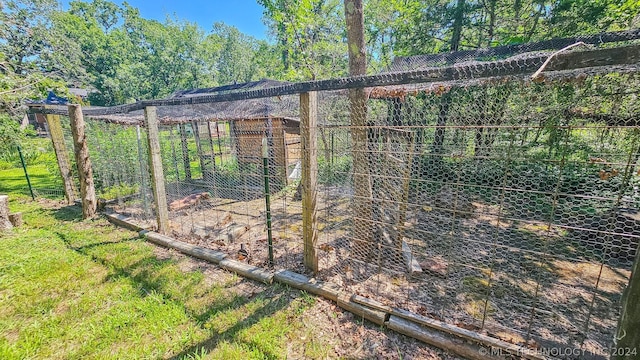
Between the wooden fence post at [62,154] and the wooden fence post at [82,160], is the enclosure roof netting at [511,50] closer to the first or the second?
the wooden fence post at [82,160]

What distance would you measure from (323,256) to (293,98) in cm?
204

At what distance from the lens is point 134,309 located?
90.4 inches

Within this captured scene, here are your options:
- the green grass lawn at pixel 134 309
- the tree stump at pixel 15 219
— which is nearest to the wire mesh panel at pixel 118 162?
the tree stump at pixel 15 219

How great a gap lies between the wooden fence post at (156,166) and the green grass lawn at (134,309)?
49cm

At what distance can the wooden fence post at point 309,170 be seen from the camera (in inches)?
90.3

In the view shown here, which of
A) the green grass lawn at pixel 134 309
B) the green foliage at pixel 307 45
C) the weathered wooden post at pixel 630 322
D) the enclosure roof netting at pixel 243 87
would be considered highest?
the green foliage at pixel 307 45

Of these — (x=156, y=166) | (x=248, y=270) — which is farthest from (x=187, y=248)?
(x=156, y=166)

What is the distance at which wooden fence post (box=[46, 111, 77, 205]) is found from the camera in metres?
4.87

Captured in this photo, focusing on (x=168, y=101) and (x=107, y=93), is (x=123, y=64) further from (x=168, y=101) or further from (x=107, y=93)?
(x=168, y=101)

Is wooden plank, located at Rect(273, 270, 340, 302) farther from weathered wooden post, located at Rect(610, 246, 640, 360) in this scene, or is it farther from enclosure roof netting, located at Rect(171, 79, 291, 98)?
enclosure roof netting, located at Rect(171, 79, 291, 98)

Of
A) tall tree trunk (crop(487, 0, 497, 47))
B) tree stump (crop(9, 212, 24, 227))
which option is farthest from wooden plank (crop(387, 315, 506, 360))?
tall tree trunk (crop(487, 0, 497, 47))

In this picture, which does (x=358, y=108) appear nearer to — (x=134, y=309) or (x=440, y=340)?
(x=440, y=340)

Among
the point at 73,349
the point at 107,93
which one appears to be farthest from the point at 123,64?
the point at 73,349

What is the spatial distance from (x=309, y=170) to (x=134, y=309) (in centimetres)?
207
